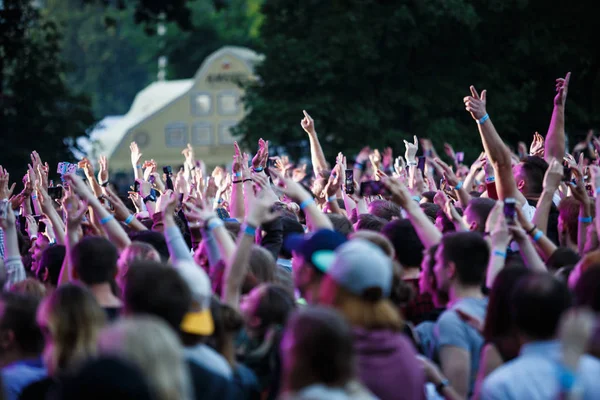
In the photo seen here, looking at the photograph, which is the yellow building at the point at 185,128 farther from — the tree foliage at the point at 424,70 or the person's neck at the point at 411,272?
the person's neck at the point at 411,272

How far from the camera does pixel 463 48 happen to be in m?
27.5

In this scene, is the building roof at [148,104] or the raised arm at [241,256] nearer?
the raised arm at [241,256]

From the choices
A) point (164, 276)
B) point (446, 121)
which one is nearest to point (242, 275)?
point (164, 276)

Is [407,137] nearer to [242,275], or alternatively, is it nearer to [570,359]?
[242,275]

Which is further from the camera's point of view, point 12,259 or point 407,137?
point 407,137

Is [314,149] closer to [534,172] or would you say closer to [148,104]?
[534,172]

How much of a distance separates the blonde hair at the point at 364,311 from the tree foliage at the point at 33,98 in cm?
2290

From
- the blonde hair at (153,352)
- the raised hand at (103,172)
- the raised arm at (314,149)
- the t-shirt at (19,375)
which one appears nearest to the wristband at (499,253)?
the t-shirt at (19,375)

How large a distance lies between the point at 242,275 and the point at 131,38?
88.8 m

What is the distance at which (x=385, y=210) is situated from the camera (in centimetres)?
915

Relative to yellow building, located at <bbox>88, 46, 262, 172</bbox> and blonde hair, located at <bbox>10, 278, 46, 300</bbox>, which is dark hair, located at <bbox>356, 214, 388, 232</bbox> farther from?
yellow building, located at <bbox>88, 46, 262, 172</bbox>

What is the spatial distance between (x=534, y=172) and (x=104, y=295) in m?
3.91

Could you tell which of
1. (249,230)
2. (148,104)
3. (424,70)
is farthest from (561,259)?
(148,104)

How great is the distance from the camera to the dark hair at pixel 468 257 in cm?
581
